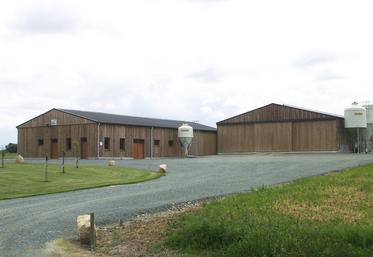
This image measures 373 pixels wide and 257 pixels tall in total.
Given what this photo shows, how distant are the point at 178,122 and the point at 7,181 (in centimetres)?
4685

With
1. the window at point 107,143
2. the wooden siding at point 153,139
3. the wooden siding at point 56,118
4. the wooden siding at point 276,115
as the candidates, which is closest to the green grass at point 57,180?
the window at point 107,143

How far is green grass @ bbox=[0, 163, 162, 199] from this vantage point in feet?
73.5

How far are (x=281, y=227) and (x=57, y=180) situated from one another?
1913 centimetres

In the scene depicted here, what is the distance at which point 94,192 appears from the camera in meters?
20.9

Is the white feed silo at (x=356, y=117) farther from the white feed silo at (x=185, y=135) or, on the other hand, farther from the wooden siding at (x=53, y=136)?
the wooden siding at (x=53, y=136)

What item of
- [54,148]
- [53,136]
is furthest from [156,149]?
[53,136]

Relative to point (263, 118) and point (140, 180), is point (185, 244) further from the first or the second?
point (263, 118)

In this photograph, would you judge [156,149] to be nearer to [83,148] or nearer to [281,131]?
[83,148]

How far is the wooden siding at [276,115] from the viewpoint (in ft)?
177

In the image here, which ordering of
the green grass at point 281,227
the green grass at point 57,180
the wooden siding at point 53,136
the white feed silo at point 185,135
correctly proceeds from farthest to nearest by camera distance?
the white feed silo at point 185,135
the wooden siding at point 53,136
the green grass at point 57,180
the green grass at point 281,227

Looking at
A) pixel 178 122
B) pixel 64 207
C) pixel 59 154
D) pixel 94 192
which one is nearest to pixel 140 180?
pixel 94 192

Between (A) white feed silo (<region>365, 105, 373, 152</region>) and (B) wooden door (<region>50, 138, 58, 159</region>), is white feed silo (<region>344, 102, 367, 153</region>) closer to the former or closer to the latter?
(A) white feed silo (<region>365, 105, 373, 152</region>)

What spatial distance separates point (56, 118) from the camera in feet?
188

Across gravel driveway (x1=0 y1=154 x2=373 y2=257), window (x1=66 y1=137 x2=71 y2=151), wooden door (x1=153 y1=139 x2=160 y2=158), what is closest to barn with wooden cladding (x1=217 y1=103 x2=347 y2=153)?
wooden door (x1=153 y1=139 x2=160 y2=158)
